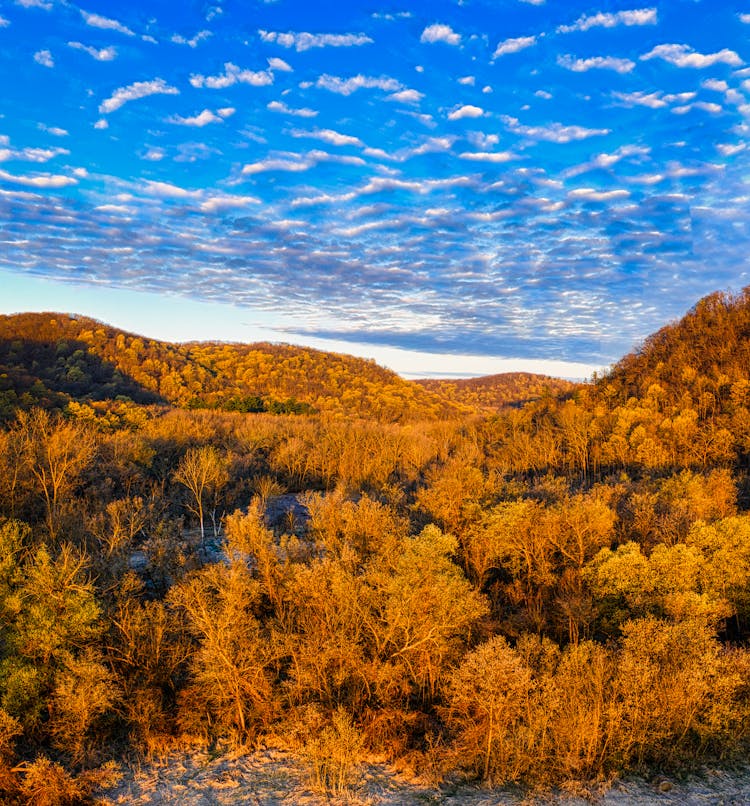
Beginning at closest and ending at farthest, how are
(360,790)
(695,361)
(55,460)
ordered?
(360,790)
(55,460)
(695,361)

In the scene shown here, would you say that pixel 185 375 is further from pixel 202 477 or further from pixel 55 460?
pixel 55 460

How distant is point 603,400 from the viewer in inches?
4094

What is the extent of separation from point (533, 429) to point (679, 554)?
70291 mm

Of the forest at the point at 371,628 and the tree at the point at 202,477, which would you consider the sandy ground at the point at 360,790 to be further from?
the tree at the point at 202,477

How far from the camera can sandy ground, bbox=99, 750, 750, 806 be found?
851 inches

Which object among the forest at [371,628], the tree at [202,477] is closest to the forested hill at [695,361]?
the forest at [371,628]

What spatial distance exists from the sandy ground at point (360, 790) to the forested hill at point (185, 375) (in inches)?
2320

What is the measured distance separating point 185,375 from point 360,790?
126 meters

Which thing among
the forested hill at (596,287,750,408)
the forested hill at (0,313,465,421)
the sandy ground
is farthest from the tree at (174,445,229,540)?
the forested hill at (596,287,750,408)

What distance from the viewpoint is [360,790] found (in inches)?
872

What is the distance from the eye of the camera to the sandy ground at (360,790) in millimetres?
21625

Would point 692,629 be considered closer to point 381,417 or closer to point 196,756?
point 196,756

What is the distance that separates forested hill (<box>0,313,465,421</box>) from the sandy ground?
193 feet

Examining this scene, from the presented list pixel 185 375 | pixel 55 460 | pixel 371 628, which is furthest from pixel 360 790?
pixel 185 375
